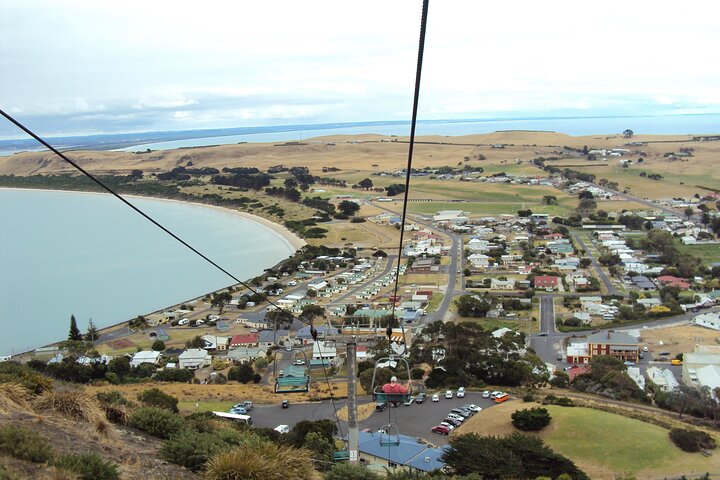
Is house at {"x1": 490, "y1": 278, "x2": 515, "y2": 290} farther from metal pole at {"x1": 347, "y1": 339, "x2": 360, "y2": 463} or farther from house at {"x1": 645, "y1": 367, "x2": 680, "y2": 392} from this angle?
metal pole at {"x1": 347, "y1": 339, "x2": 360, "y2": 463}

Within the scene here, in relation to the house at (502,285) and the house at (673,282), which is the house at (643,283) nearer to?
the house at (673,282)

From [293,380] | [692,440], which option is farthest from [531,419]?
[293,380]

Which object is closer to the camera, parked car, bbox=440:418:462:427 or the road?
parked car, bbox=440:418:462:427

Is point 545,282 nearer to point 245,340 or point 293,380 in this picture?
point 245,340

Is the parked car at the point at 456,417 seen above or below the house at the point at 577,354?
above

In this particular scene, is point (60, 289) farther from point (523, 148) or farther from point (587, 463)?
point (523, 148)

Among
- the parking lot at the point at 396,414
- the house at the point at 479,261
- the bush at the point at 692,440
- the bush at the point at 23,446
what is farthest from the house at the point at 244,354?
the bush at the point at 23,446

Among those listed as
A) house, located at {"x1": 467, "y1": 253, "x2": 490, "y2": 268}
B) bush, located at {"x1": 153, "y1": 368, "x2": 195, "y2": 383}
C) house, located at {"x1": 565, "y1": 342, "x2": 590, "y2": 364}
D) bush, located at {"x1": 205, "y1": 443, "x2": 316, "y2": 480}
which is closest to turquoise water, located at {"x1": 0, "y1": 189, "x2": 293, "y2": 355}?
bush, located at {"x1": 153, "y1": 368, "x2": 195, "y2": 383}
